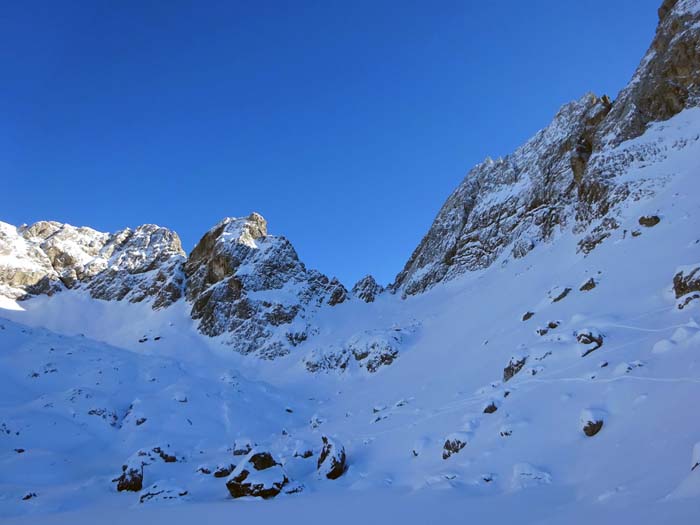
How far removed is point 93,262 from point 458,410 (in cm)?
9080

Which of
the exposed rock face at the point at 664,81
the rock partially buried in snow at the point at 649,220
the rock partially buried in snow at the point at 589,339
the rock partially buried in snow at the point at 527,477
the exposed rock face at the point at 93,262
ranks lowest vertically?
the rock partially buried in snow at the point at 527,477

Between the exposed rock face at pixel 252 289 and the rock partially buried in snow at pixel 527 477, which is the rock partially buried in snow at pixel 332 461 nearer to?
the rock partially buried in snow at pixel 527 477

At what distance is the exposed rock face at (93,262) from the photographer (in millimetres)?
80188

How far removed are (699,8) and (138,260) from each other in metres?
91.5

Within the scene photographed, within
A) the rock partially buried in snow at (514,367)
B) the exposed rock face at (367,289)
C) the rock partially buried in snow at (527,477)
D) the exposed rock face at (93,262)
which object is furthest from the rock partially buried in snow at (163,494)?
the exposed rock face at (93,262)

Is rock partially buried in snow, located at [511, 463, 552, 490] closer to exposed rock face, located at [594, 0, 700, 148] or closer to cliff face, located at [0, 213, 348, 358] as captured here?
exposed rock face, located at [594, 0, 700, 148]

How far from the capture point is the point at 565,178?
161 ft

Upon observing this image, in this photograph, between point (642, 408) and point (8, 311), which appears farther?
point (8, 311)

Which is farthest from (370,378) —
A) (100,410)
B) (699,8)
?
(699,8)

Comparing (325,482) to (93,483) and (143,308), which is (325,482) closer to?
(93,483)

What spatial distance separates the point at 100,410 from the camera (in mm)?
26891

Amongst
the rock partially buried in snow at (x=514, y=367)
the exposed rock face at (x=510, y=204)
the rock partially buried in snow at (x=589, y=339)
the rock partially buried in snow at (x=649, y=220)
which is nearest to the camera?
the rock partially buried in snow at (x=589, y=339)

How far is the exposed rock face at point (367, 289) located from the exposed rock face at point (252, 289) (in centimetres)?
336

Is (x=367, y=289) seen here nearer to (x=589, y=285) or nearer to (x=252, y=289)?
(x=252, y=289)
